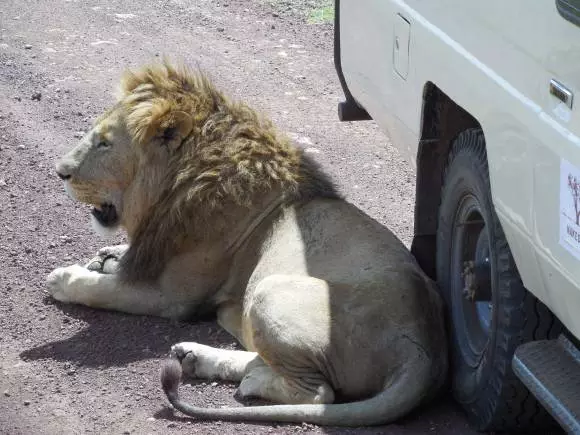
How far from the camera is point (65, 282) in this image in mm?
5414

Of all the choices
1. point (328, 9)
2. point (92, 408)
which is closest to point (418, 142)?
point (92, 408)

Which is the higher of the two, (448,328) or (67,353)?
(448,328)

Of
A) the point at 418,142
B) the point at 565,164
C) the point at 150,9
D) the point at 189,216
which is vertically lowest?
the point at 150,9

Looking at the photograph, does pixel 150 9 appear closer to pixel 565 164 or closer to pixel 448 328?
pixel 448 328

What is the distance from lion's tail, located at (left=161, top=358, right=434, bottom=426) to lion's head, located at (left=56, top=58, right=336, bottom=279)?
1014mm

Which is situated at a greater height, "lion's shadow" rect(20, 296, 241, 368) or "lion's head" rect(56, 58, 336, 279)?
"lion's head" rect(56, 58, 336, 279)

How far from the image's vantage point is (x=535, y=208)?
3484mm

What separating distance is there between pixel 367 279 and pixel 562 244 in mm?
1357

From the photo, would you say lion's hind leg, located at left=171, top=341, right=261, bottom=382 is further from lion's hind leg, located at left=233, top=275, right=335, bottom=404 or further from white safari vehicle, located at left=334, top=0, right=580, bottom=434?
white safari vehicle, located at left=334, top=0, right=580, bottom=434

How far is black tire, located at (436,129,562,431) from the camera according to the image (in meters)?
3.99

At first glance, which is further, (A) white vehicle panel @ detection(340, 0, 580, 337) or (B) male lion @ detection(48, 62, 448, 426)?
(B) male lion @ detection(48, 62, 448, 426)

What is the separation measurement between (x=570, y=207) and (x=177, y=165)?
8.00 feet

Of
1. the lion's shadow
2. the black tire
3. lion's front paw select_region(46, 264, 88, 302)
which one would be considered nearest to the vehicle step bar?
the black tire

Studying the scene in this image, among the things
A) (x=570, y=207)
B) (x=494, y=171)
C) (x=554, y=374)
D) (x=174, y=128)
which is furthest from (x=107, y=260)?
(x=570, y=207)
